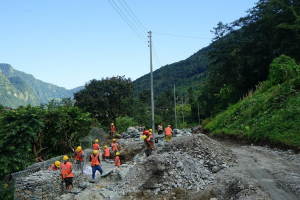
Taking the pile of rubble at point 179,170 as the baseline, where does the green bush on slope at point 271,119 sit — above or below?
above

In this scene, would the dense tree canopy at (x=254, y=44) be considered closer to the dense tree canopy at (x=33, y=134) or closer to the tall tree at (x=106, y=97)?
the tall tree at (x=106, y=97)

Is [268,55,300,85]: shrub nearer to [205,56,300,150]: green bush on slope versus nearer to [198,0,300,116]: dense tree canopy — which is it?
[205,56,300,150]: green bush on slope

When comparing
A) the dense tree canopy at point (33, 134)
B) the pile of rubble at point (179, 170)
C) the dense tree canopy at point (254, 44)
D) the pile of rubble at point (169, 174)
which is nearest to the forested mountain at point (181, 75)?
the dense tree canopy at point (254, 44)

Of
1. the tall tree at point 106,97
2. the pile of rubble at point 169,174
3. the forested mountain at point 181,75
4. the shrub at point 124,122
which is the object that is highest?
the forested mountain at point 181,75

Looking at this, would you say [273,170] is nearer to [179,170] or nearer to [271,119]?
[179,170]

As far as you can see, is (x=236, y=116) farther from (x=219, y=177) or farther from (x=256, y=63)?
(x=219, y=177)

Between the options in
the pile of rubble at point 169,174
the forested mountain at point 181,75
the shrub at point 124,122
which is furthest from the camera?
the forested mountain at point 181,75

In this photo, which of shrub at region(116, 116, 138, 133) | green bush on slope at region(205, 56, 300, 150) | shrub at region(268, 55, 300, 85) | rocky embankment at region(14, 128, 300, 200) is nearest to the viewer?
rocky embankment at region(14, 128, 300, 200)

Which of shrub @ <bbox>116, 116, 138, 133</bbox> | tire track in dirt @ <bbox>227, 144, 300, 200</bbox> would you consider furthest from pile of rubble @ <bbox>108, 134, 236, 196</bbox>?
shrub @ <bbox>116, 116, 138, 133</bbox>

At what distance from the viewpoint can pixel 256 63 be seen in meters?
30.2

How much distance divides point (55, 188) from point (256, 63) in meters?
26.6

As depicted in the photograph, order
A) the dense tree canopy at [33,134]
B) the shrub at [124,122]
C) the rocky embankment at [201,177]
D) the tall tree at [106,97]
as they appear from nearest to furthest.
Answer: the rocky embankment at [201,177] → the dense tree canopy at [33,134] → the tall tree at [106,97] → the shrub at [124,122]

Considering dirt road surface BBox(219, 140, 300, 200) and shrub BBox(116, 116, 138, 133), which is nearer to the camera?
dirt road surface BBox(219, 140, 300, 200)

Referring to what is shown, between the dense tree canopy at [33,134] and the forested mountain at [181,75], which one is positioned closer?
the dense tree canopy at [33,134]
